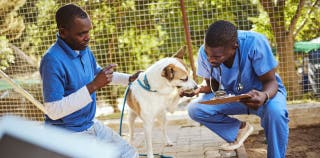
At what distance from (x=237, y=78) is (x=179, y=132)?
2.18 meters

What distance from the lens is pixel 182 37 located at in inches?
316

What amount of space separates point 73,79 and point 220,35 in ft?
3.92

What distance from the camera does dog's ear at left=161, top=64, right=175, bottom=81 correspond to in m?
4.32

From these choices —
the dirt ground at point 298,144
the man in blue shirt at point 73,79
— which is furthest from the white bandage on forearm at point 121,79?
the dirt ground at point 298,144

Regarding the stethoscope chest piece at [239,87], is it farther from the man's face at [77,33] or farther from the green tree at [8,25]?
the green tree at [8,25]

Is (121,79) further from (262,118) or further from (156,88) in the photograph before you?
(262,118)

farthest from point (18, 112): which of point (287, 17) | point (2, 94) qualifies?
point (287, 17)

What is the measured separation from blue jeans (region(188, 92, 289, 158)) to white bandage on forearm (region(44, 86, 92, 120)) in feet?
4.89

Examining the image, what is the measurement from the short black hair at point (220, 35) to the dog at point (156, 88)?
0.98 m

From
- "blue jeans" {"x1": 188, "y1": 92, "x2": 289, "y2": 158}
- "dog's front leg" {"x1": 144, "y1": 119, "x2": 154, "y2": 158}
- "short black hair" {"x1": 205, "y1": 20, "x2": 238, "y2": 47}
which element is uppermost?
"short black hair" {"x1": 205, "y1": 20, "x2": 238, "y2": 47}

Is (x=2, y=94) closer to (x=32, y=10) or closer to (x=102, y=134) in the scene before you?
(x=32, y=10)

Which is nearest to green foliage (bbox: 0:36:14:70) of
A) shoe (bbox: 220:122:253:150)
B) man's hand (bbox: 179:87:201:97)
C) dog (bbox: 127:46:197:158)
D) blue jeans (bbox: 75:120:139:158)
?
dog (bbox: 127:46:197:158)

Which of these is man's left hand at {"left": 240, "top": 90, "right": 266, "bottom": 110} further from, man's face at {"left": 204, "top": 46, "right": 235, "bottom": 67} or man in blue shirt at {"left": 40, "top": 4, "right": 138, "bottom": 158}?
man in blue shirt at {"left": 40, "top": 4, "right": 138, "bottom": 158}

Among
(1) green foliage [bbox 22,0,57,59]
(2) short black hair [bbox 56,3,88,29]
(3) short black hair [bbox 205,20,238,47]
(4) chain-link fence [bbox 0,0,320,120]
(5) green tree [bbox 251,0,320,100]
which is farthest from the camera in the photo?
(1) green foliage [bbox 22,0,57,59]
